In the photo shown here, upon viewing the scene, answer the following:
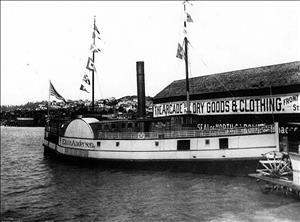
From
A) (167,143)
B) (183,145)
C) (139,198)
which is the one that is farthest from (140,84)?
(139,198)

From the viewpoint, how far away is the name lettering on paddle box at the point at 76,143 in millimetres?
23552

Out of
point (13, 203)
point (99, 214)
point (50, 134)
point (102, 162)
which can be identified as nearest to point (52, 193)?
point (13, 203)

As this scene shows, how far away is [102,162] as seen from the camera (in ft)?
74.6

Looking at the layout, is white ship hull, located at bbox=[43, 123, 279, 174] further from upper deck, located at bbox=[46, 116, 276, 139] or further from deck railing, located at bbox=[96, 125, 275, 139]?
upper deck, located at bbox=[46, 116, 276, 139]

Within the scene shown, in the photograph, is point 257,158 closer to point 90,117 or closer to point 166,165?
point 166,165

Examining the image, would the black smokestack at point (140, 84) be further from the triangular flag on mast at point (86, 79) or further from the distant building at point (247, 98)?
the distant building at point (247, 98)

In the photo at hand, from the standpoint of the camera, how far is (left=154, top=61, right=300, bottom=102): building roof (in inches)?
951

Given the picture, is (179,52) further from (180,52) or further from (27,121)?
(27,121)

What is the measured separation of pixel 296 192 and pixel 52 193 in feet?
41.0

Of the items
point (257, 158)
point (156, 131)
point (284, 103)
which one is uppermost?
point (284, 103)

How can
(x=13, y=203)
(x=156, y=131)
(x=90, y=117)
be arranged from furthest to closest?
1. (x=90, y=117)
2. (x=156, y=131)
3. (x=13, y=203)

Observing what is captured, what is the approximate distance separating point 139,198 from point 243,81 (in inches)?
695

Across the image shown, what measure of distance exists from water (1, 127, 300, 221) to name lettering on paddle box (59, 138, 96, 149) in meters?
2.95

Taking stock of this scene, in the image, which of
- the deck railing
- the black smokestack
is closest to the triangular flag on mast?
the black smokestack
